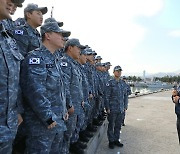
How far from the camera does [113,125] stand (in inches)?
221

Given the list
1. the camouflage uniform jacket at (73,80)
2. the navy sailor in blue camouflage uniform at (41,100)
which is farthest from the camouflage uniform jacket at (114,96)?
the navy sailor in blue camouflage uniform at (41,100)

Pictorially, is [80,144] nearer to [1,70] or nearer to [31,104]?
[31,104]

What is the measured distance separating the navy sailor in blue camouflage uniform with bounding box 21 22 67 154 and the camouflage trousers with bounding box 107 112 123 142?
119 inches

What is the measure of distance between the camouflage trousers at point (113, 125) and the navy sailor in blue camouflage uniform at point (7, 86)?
3.72m

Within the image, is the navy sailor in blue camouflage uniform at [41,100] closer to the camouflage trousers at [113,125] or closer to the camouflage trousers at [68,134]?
the camouflage trousers at [68,134]

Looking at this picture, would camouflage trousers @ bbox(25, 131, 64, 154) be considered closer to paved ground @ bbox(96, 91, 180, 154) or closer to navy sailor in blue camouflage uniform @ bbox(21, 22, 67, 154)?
navy sailor in blue camouflage uniform @ bbox(21, 22, 67, 154)

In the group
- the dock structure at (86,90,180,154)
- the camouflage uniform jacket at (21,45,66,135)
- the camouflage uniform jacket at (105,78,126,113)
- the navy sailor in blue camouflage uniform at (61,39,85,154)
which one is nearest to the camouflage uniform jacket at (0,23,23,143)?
the camouflage uniform jacket at (21,45,66,135)

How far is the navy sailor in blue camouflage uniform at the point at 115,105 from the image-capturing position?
5527 millimetres

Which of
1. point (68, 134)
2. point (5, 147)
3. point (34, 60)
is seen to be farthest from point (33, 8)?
point (5, 147)

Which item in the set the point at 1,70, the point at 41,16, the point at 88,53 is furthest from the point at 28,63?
the point at 88,53

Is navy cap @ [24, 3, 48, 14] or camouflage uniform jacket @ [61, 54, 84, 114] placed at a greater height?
navy cap @ [24, 3, 48, 14]

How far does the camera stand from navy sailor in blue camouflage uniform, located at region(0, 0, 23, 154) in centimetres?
187

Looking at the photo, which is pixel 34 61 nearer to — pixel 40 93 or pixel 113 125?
pixel 40 93

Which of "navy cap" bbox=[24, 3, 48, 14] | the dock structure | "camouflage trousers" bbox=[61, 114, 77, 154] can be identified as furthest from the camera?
the dock structure
